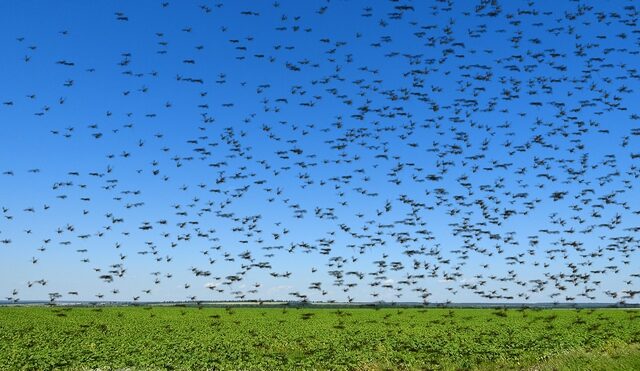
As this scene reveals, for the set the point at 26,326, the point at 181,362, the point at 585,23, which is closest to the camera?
the point at 585,23

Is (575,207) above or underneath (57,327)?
above

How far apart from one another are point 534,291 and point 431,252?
8.48 m

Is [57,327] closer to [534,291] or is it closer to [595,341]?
[534,291]

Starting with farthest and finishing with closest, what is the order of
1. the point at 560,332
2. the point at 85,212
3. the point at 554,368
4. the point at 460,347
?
1. the point at 560,332
2. the point at 460,347
3. the point at 85,212
4. the point at 554,368

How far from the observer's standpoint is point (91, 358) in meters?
32.9

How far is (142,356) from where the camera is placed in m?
33.9

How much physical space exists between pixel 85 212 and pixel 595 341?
35.7 metres

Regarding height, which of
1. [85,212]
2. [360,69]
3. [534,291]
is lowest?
[534,291]

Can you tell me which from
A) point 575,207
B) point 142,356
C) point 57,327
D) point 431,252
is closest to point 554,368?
point 575,207

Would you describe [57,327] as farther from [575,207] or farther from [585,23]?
[585,23]

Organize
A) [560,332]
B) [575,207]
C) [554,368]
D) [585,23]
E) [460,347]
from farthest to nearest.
Result: [560,332] → [460,347] → [575,207] → [554,368] → [585,23]

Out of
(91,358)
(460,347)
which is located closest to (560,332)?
(460,347)

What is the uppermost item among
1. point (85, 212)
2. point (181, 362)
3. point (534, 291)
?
point (85, 212)

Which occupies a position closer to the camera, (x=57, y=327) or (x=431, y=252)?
(x=431, y=252)
